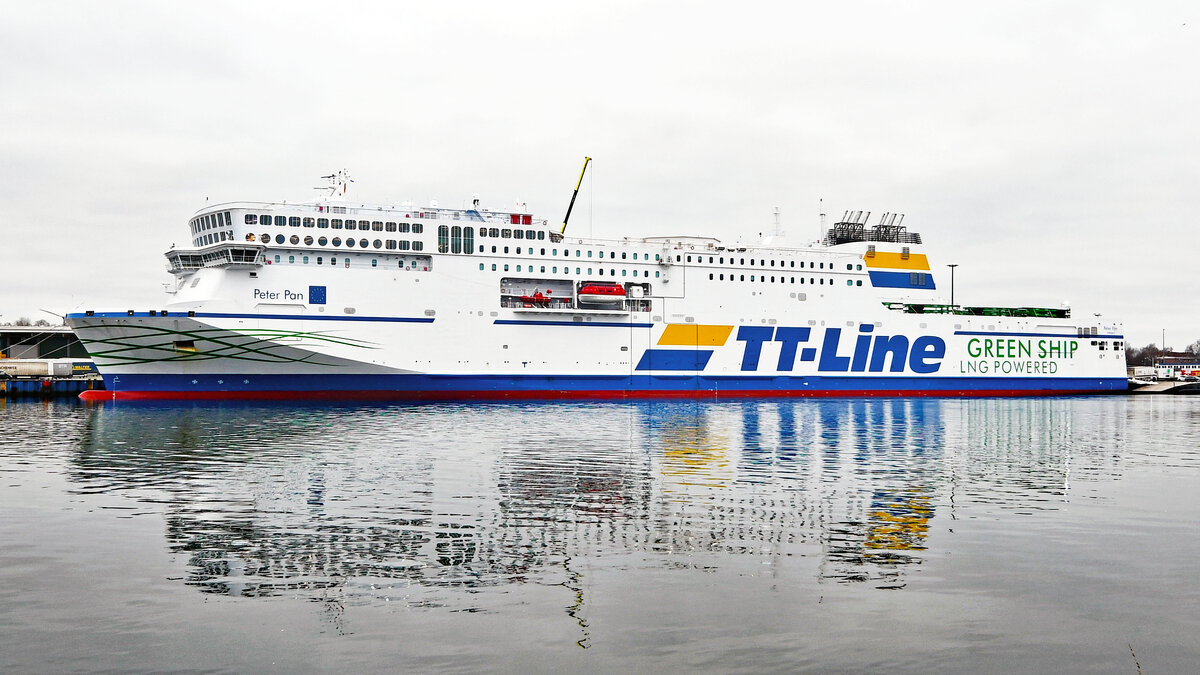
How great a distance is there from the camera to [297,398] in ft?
142

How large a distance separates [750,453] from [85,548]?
52.0 ft

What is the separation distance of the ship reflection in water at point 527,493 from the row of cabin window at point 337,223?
12.2m

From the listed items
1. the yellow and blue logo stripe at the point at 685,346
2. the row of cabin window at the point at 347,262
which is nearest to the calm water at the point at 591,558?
the row of cabin window at the point at 347,262

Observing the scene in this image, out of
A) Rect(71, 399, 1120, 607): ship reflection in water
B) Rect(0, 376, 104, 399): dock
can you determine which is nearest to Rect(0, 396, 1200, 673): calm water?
Rect(71, 399, 1120, 607): ship reflection in water

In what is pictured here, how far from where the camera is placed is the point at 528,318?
4719 cm

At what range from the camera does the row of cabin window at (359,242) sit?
142 feet

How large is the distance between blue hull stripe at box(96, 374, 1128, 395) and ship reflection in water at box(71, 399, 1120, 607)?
8357mm

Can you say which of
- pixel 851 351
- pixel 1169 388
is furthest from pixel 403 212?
pixel 1169 388

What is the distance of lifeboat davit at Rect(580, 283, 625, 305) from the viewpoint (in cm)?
4828

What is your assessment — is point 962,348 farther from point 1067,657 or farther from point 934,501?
point 1067,657

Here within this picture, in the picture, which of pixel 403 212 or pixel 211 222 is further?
pixel 403 212

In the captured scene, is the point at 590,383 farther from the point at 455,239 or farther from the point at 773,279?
the point at 773,279

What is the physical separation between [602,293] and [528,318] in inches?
158

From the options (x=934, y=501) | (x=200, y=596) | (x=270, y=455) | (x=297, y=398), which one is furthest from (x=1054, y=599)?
(x=297, y=398)
